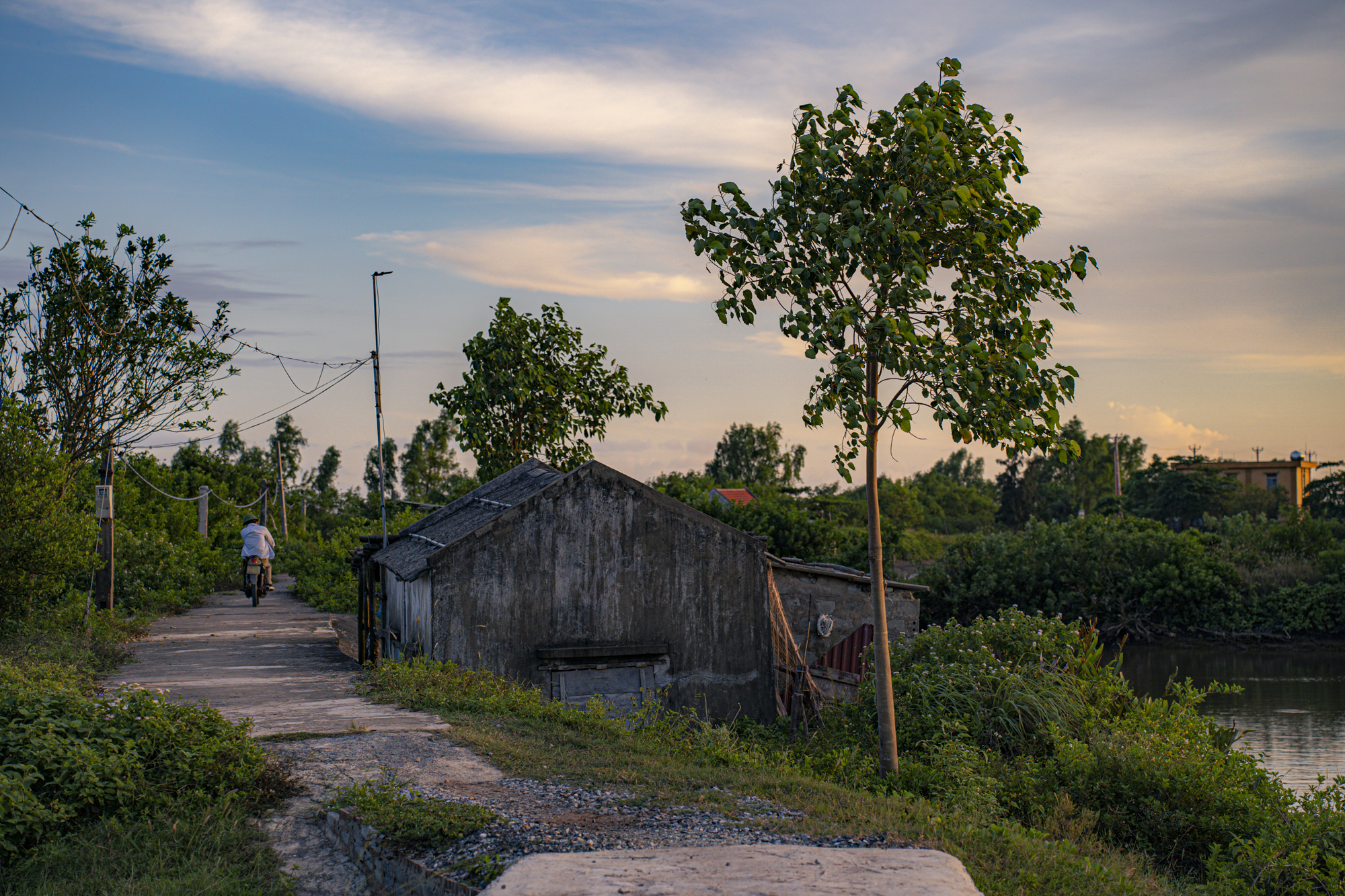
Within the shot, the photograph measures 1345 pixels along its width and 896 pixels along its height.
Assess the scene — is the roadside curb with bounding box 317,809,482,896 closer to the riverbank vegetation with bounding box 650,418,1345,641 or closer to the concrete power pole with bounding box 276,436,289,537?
the riverbank vegetation with bounding box 650,418,1345,641

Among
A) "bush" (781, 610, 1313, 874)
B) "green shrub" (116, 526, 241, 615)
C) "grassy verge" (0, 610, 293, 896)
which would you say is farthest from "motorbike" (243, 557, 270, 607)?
"grassy verge" (0, 610, 293, 896)

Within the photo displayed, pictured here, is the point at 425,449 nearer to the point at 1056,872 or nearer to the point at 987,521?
the point at 987,521

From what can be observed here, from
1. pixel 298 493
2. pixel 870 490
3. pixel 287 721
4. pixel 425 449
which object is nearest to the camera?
pixel 870 490

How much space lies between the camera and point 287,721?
9.45m

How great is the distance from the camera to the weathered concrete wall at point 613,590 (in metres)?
13.0

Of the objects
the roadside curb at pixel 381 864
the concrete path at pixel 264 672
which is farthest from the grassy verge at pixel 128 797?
the concrete path at pixel 264 672

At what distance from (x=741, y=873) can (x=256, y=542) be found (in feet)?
61.9

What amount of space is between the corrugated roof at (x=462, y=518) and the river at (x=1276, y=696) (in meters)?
9.18

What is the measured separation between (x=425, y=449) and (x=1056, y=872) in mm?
50123

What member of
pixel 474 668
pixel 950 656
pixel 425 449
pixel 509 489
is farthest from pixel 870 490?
pixel 425 449

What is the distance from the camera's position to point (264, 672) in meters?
13.6

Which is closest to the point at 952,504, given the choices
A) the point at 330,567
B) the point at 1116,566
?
the point at 1116,566

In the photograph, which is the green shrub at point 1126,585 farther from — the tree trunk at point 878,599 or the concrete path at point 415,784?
the tree trunk at point 878,599

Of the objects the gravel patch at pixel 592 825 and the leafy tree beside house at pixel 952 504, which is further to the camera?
the leafy tree beside house at pixel 952 504
